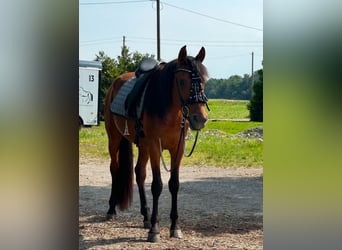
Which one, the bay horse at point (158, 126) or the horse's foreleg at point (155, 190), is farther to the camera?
the horse's foreleg at point (155, 190)

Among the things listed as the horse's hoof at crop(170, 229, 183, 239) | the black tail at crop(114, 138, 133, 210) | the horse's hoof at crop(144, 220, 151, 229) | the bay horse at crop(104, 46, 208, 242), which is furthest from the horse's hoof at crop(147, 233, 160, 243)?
the black tail at crop(114, 138, 133, 210)

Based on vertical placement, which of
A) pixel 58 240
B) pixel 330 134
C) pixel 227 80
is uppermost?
pixel 227 80

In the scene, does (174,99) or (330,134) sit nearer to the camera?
(330,134)

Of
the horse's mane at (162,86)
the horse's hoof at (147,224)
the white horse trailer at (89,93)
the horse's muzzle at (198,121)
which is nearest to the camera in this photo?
the horse's muzzle at (198,121)

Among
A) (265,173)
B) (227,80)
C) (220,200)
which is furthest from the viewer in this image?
(220,200)

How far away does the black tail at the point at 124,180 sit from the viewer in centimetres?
332

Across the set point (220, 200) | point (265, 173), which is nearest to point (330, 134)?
point (265, 173)

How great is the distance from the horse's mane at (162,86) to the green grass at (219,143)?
0.27m

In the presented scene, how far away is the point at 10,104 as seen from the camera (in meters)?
1.76

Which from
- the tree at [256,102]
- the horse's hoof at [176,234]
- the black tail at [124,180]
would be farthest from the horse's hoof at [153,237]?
the tree at [256,102]

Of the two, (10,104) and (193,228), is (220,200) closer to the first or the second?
(193,228)

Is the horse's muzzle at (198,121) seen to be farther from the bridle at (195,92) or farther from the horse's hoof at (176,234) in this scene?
the horse's hoof at (176,234)

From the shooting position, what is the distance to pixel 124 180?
11.0 feet

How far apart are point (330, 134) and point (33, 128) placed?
1.22 meters
